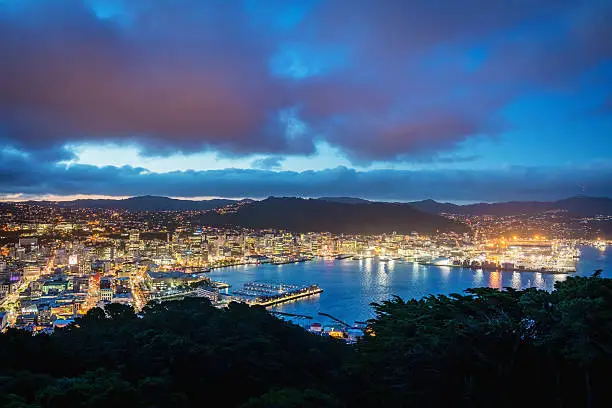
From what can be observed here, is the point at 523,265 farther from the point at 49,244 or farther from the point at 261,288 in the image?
the point at 49,244

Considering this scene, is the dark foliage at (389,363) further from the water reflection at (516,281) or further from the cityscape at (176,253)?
the water reflection at (516,281)

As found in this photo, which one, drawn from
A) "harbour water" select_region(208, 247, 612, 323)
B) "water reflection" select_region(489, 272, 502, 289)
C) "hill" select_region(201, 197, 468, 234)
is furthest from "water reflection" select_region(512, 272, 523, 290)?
"hill" select_region(201, 197, 468, 234)

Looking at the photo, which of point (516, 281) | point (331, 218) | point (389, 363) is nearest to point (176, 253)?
point (331, 218)

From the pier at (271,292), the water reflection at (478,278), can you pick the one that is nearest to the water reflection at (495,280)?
the water reflection at (478,278)

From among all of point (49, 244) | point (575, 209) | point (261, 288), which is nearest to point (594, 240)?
point (575, 209)

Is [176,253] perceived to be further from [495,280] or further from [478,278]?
Result: [495,280]

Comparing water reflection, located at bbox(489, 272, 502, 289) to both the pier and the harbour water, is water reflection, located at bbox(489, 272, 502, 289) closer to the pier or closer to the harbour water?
the harbour water
